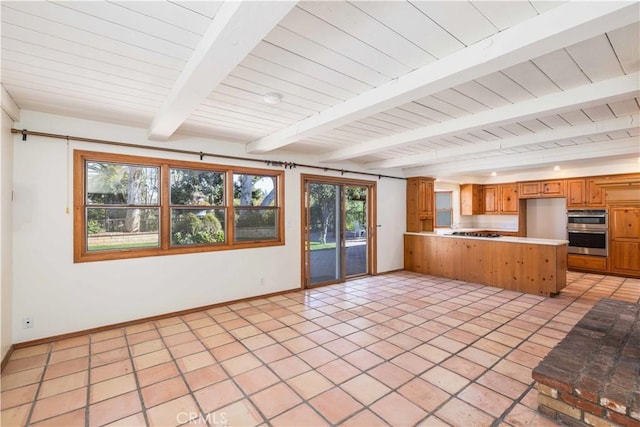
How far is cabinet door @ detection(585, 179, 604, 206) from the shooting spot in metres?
6.02

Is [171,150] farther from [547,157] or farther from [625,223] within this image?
[625,223]

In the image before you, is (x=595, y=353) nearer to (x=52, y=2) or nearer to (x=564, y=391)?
(x=564, y=391)

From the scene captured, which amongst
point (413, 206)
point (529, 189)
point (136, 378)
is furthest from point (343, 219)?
point (529, 189)

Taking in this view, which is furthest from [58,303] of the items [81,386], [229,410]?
[229,410]

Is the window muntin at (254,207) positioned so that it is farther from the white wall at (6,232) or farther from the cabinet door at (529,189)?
the cabinet door at (529,189)

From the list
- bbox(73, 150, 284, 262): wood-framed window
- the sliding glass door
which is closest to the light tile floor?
bbox(73, 150, 284, 262): wood-framed window

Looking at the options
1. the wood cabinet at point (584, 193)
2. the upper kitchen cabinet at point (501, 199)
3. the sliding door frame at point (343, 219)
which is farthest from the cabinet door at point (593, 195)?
the sliding door frame at point (343, 219)

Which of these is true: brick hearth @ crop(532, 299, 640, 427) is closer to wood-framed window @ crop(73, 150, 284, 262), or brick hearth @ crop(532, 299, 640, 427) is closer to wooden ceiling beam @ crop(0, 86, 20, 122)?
wood-framed window @ crop(73, 150, 284, 262)

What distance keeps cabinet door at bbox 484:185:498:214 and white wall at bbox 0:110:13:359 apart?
8.96 m

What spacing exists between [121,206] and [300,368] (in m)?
2.79

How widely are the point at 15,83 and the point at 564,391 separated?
4.61 m

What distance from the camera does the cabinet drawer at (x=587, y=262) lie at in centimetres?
602

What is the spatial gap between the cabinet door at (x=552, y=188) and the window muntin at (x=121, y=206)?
25.7 feet

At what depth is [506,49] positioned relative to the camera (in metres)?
1.67
